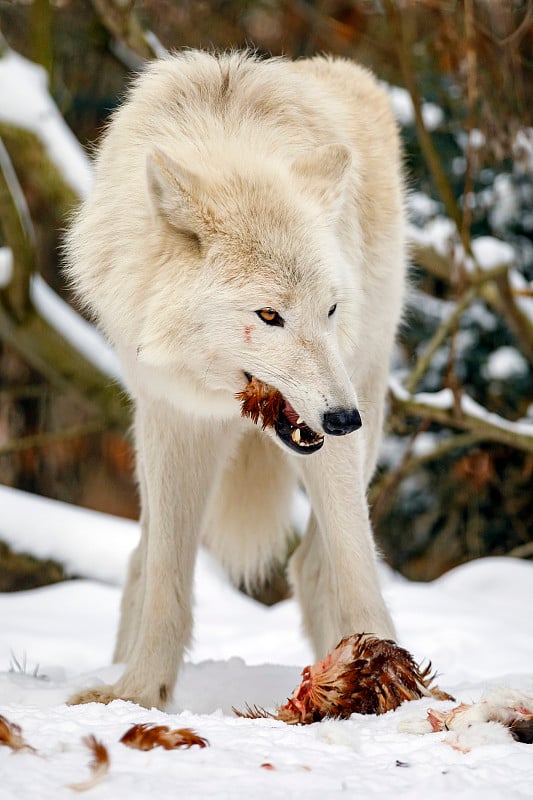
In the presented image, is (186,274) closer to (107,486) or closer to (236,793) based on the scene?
(236,793)

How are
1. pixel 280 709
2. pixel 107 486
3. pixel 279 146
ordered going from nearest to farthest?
1. pixel 280 709
2. pixel 279 146
3. pixel 107 486

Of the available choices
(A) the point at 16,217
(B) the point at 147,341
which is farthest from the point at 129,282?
(A) the point at 16,217

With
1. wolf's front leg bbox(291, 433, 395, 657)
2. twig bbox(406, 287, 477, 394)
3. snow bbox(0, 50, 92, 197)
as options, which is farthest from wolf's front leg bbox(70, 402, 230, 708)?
snow bbox(0, 50, 92, 197)

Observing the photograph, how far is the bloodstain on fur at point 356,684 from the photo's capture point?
2.68 metres

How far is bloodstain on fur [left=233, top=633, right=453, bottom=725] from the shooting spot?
2.68m

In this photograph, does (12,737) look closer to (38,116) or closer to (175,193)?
(175,193)

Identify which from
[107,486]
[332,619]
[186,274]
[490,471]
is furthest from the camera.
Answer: [107,486]

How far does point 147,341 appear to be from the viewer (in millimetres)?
3154

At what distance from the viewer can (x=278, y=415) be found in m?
3.06

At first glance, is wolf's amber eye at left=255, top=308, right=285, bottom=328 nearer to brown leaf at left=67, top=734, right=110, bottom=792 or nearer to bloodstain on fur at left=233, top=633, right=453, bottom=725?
bloodstain on fur at left=233, top=633, right=453, bottom=725

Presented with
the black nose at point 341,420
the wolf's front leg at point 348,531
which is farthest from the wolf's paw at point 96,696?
the black nose at point 341,420

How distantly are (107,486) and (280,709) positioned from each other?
329 inches

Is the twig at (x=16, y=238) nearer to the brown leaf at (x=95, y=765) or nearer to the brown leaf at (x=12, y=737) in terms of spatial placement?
the brown leaf at (x=12, y=737)

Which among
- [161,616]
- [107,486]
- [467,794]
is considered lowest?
[107,486]
